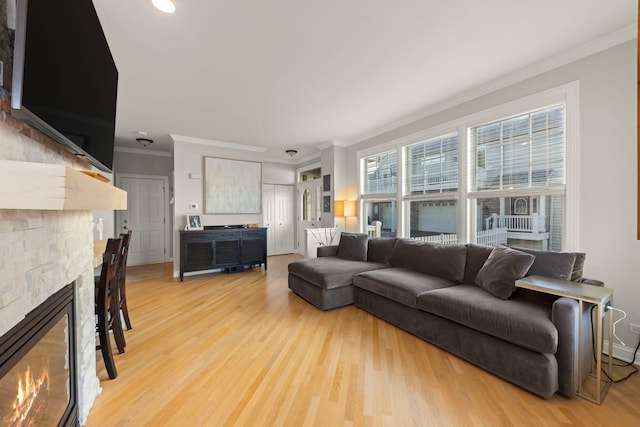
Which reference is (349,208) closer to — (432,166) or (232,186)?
(432,166)

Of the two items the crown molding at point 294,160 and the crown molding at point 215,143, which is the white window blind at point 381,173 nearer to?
the crown molding at point 294,160

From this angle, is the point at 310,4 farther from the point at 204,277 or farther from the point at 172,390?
the point at 204,277

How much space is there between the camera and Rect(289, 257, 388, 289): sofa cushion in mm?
3232

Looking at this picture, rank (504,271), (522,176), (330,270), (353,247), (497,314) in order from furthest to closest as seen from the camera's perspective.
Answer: (353,247) → (330,270) → (522,176) → (504,271) → (497,314)

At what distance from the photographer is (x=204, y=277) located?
4898mm

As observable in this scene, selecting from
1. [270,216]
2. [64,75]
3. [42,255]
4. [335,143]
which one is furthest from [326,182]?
[42,255]

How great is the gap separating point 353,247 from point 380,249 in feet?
1.34

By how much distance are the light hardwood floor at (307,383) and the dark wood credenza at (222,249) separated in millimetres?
1730

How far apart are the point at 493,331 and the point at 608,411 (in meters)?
0.67

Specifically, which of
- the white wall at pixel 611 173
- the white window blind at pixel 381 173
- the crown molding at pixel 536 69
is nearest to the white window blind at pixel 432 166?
the white window blind at pixel 381 173

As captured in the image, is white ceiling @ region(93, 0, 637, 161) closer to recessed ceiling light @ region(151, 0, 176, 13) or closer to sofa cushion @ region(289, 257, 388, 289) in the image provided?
recessed ceiling light @ region(151, 0, 176, 13)

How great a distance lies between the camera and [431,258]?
10.2 feet

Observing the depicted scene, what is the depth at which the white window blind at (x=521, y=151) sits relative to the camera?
266 centimetres

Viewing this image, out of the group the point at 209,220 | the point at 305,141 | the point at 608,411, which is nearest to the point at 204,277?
the point at 209,220
